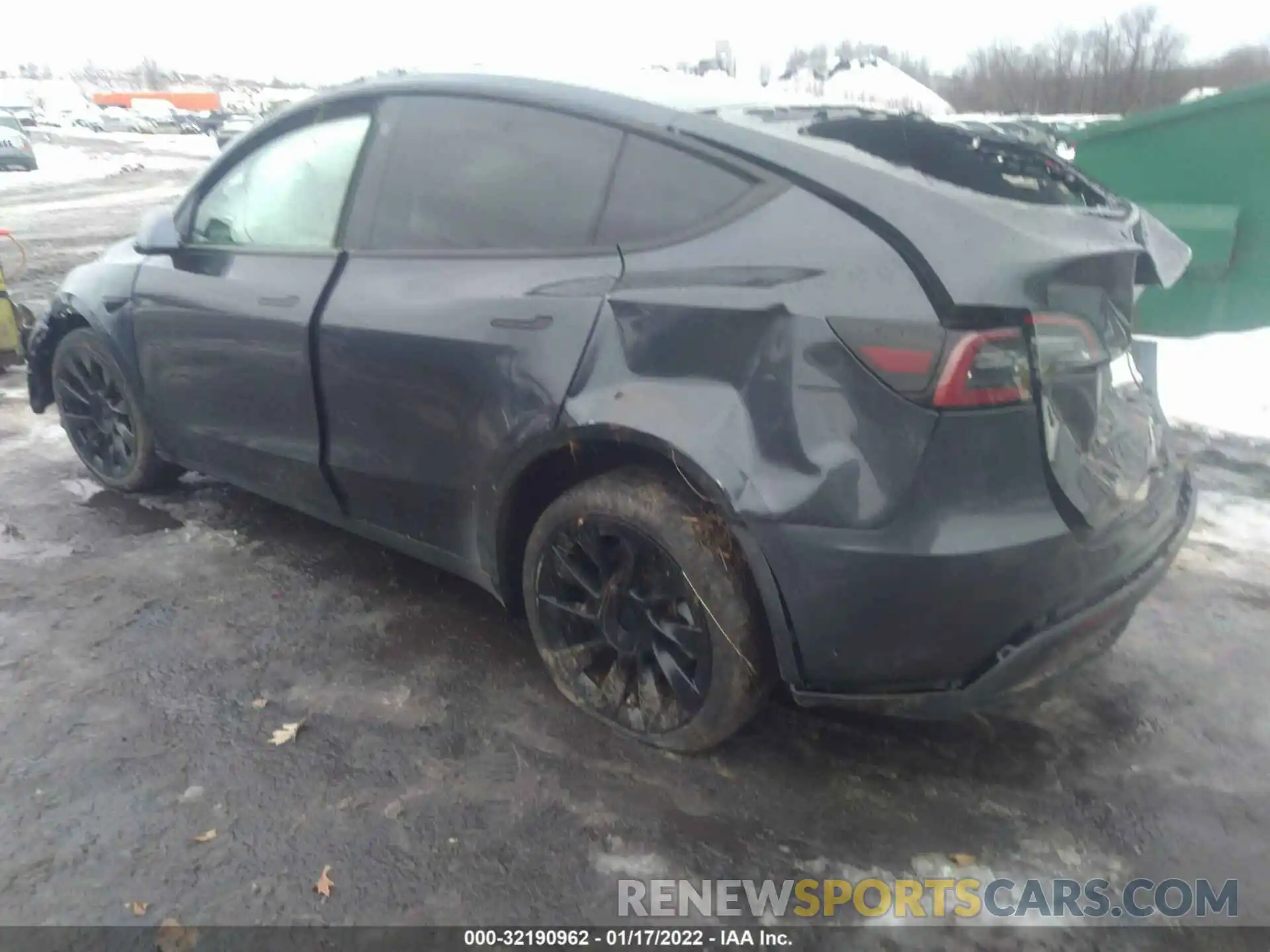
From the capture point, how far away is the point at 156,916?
2.20m

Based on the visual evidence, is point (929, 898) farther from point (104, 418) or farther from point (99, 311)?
point (104, 418)

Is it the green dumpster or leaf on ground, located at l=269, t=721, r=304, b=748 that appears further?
the green dumpster

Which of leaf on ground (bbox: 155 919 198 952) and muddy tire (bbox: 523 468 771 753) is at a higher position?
muddy tire (bbox: 523 468 771 753)

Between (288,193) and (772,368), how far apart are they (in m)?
2.12

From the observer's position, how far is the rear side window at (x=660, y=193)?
2.48 meters

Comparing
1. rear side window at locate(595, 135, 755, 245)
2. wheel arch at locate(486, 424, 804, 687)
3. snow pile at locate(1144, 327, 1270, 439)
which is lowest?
snow pile at locate(1144, 327, 1270, 439)

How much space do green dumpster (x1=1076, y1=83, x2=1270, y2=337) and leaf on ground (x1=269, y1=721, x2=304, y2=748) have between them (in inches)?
238

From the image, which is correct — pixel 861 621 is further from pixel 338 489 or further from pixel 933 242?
pixel 338 489

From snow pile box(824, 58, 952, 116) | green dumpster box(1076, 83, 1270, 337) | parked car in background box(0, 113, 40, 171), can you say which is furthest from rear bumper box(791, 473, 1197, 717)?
parked car in background box(0, 113, 40, 171)

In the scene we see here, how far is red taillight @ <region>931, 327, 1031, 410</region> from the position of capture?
213cm

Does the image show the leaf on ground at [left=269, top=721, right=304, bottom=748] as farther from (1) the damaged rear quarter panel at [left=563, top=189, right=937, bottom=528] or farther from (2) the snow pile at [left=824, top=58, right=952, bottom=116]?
(2) the snow pile at [left=824, top=58, right=952, bottom=116]

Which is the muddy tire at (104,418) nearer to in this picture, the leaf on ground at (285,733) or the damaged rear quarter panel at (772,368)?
the leaf on ground at (285,733)

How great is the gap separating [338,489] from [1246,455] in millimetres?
4397

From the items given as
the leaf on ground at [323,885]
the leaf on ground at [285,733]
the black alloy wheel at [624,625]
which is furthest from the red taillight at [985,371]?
the leaf on ground at [285,733]
